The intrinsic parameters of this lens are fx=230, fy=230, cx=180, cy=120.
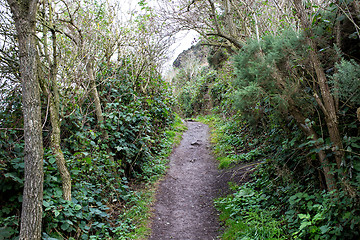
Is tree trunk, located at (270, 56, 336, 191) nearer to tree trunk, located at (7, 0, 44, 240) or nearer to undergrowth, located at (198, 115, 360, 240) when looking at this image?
undergrowth, located at (198, 115, 360, 240)

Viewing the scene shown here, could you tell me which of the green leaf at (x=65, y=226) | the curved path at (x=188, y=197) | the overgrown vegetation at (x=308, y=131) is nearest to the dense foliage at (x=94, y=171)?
the green leaf at (x=65, y=226)

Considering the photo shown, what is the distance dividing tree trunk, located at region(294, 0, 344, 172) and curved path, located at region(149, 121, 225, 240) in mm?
2587

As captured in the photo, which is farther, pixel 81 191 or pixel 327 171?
pixel 81 191

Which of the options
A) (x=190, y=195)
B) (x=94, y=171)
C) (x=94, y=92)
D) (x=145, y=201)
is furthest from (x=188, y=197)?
(x=94, y=92)

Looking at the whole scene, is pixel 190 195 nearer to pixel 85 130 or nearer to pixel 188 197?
pixel 188 197

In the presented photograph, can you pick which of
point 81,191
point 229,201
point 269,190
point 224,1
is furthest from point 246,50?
point 81,191

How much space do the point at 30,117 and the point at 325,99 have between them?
4152 mm

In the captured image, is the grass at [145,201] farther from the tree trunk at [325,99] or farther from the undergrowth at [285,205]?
the tree trunk at [325,99]

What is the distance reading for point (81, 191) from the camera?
4.43 metres

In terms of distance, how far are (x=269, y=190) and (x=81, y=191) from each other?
11.9 ft

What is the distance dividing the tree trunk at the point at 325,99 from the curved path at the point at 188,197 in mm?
2587

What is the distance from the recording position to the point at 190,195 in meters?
6.03

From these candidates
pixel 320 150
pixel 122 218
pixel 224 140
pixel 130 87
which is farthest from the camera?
pixel 224 140

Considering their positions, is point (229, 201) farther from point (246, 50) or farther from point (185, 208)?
point (246, 50)
